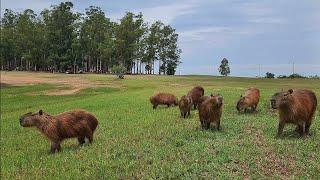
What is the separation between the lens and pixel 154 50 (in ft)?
370

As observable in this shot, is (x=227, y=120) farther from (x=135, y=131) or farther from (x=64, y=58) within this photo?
(x=64, y=58)

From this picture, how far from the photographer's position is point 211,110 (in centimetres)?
1509

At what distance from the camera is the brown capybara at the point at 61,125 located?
45.8ft

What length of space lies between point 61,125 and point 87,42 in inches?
3947

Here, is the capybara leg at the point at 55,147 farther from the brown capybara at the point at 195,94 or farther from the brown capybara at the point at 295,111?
the brown capybara at the point at 195,94

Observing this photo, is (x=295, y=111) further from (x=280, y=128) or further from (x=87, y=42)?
(x=87, y=42)

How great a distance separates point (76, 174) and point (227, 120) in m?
7.84

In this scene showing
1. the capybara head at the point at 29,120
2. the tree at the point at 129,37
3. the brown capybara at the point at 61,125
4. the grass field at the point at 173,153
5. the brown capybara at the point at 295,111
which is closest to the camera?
the grass field at the point at 173,153

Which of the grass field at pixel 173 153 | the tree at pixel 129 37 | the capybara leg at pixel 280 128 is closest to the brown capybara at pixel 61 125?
the grass field at pixel 173 153

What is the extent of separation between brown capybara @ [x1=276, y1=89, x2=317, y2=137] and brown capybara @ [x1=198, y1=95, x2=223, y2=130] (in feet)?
6.73

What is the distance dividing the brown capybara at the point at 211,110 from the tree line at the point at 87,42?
8943cm

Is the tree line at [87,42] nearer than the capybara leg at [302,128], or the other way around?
the capybara leg at [302,128]

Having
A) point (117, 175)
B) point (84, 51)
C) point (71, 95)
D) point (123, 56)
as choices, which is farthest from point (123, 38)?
point (117, 175)

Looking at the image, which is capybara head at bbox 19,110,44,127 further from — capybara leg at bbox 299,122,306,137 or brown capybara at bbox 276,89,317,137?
capybara leg at bbox 299,122,306,137
